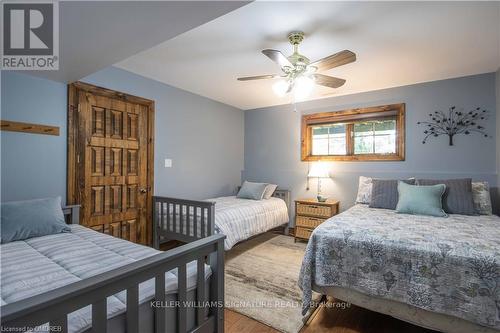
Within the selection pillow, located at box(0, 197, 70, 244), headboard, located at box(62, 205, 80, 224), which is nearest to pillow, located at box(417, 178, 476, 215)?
→ pillow, located at box(0, 197, 70, 244)

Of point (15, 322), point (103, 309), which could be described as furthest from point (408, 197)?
point (15, 322)

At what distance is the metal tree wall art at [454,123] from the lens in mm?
3035

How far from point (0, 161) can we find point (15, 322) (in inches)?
86.4

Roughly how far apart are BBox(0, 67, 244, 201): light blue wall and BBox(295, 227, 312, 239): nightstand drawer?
151 cm

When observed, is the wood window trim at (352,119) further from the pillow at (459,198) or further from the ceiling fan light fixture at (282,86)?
the ceiling fan light fixture at (282,86)

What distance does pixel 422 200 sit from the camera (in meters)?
2.57

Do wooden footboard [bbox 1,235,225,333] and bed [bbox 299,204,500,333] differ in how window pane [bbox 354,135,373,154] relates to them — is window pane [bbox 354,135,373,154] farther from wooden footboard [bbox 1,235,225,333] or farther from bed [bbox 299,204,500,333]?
wooden footboard [bbox 1,235,225,333]

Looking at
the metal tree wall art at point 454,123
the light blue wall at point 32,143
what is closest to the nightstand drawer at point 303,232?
the metal tree wall art at point 454,123

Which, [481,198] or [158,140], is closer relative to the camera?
[481,198]

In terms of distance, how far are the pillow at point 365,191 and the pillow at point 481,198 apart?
40.8 inches

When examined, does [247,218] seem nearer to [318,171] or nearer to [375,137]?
[318,171]

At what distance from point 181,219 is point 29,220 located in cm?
139

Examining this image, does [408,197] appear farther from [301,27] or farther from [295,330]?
[301,27]

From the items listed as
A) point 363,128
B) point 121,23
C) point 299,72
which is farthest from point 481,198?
point 121,23
